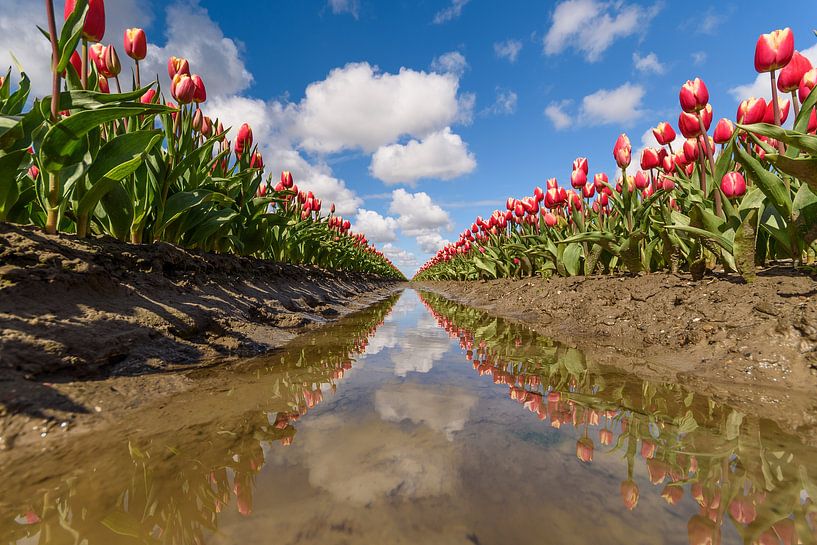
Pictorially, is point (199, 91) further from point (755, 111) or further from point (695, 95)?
point (755, 111)

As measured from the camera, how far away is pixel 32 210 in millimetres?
3047

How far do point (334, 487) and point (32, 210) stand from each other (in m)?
3.79

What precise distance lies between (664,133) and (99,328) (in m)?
5.83

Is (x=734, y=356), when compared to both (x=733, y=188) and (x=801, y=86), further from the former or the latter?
(x=801, y=86)

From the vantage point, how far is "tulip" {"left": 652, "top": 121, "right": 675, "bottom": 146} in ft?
14.3

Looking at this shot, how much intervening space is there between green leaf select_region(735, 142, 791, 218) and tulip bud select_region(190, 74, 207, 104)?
190 inches

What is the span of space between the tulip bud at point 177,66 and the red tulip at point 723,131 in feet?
18.6

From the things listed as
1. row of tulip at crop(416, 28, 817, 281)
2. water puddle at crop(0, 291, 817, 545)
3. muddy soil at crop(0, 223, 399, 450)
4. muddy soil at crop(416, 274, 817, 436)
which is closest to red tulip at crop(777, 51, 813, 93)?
row of tulip at crop(416, 28, 817, 281)

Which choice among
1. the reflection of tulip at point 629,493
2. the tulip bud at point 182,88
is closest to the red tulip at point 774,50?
the reflection of tulip at point 629,493

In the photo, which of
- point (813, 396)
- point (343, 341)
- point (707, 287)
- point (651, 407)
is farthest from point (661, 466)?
point (707, 287)

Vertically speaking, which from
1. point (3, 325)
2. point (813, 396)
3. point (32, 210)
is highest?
point (32, 210)

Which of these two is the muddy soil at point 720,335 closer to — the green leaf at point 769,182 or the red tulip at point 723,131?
the green leaf at point 769,182

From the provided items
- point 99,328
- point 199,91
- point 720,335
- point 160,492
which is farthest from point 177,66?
point 720,335

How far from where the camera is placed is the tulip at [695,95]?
11.2 feet
